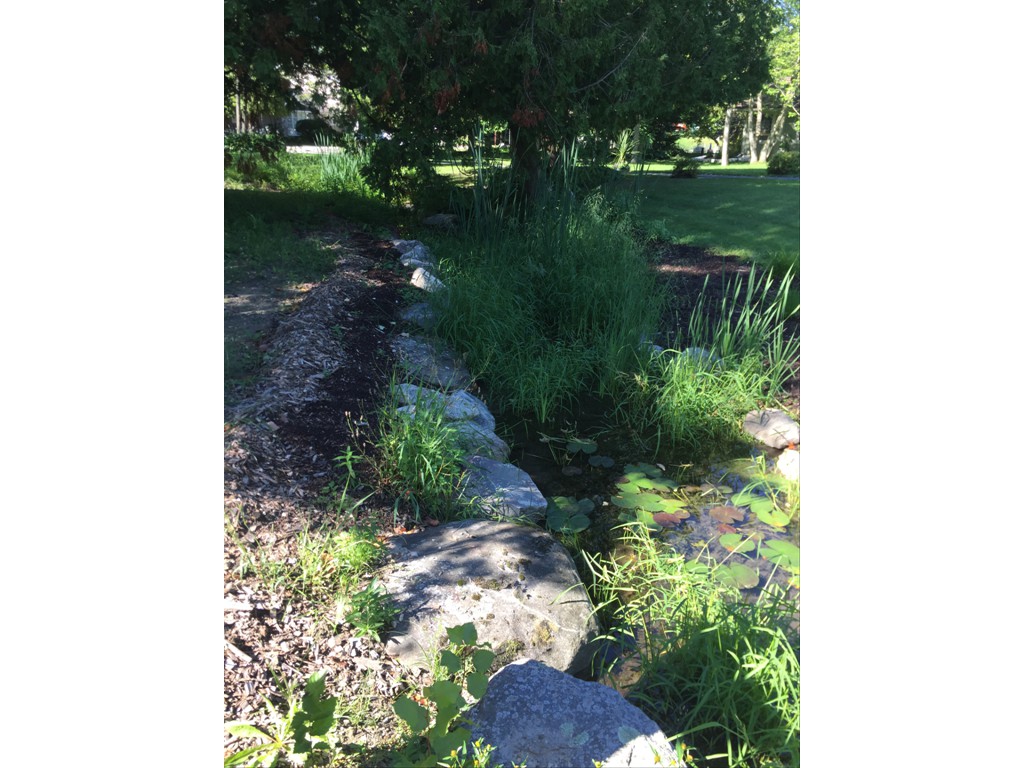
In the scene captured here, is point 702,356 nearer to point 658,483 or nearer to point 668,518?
point 658,483

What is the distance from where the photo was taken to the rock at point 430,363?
9.98 feet

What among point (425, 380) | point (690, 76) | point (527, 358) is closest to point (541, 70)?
point (690, 76)

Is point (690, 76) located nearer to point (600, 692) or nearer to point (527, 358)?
point (527, 358)

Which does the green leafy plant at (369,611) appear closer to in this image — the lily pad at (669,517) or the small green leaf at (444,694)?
the small green leaf at (444,694)

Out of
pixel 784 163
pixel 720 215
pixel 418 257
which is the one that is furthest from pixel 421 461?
pixel 784 163

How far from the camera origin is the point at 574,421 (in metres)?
3.20

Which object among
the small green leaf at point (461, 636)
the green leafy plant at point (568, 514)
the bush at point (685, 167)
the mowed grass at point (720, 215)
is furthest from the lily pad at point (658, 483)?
the bush at point (685, 167)

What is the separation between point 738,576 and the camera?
2.13m

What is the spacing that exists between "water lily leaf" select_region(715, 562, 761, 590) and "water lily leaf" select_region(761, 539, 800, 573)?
99 millimetres

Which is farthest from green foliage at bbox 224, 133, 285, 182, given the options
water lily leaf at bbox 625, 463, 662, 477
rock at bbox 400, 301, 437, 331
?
water lily leaf at bbox 625, 463, 662, 477

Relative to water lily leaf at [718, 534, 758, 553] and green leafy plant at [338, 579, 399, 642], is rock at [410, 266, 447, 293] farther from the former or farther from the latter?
green leafy plant at [338, 579, 399, 642]

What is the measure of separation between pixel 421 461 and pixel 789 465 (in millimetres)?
1503

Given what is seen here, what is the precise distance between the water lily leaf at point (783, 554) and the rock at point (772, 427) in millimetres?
773
